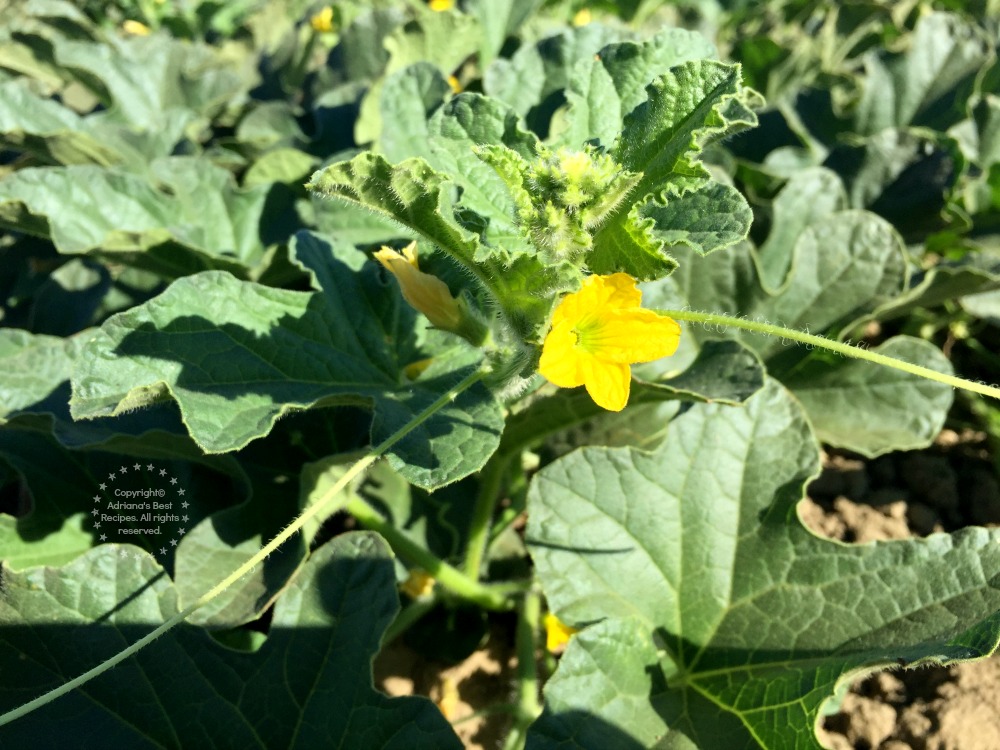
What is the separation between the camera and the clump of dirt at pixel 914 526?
6.19 ft

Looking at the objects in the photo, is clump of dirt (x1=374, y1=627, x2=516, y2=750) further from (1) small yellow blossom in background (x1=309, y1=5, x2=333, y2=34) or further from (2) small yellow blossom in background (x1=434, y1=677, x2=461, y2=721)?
(1) small yellow blossom in background (x1=309, y1=5, x2=333, y2=34)

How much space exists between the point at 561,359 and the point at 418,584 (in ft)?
3.61

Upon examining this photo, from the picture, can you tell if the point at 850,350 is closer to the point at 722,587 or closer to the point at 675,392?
the point at 675,392

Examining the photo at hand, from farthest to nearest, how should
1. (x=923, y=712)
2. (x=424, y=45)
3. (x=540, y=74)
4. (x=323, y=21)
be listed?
(x=323, y=21) → (x=424, y=45) → (x=540, y=74) → (x=923, y=712)

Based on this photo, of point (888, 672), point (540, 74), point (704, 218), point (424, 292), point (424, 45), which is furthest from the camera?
point (424, 45)

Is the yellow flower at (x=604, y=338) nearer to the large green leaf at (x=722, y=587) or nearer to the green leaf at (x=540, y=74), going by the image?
the large green leaf at (x=722, y=587)

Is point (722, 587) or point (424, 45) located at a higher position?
point (424, 45)

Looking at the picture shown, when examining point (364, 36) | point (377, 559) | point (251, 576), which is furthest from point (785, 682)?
point (364, 36)

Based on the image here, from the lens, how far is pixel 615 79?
5.48 feet

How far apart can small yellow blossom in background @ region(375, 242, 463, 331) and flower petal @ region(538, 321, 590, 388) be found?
0.34 metres

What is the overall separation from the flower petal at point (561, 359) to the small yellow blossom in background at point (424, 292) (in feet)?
1.13

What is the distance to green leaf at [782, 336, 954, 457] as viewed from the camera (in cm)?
215

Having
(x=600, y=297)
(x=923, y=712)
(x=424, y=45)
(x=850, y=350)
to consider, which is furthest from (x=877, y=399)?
(x=424, y=45)

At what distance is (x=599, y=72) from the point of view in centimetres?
165
